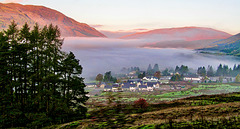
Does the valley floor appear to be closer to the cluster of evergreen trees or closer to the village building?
the cluster of evergreen trees

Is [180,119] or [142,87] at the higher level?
[180,119]

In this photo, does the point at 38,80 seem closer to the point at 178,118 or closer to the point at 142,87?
the point at 178,118

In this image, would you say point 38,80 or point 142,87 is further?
point 142,87

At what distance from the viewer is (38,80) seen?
3197 cm

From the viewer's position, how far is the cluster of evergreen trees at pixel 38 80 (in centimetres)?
2902

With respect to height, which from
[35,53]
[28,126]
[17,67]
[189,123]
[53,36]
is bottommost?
[28,126]

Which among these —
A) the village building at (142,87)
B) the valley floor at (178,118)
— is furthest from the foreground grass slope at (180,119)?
the village building at (142,87)

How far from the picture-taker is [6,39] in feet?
101

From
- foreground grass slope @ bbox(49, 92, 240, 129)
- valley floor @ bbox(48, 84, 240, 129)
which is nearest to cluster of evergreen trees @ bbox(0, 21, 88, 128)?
valley floor @ bbox(48, 84, 240, 129)

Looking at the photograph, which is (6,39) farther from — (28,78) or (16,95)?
(16,95)

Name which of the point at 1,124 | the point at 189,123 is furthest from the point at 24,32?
the point at 189,123

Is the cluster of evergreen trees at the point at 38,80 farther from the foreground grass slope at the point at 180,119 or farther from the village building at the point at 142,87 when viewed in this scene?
the village building at the point at 142,87

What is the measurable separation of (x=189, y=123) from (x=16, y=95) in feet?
87.9

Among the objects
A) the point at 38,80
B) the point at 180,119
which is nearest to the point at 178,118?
the point at 180,119
